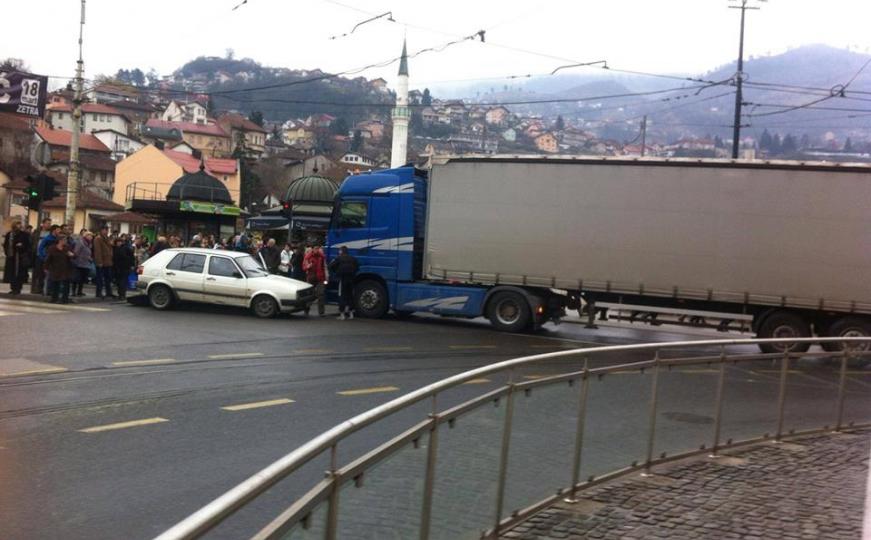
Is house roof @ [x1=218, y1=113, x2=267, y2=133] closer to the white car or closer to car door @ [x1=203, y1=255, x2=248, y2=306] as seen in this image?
the white car

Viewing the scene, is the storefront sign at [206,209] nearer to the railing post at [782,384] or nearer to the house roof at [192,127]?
the railing post at [782,384]

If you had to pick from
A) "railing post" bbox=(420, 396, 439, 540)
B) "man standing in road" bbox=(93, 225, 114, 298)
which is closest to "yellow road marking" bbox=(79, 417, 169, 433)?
"railing post" bbox=(420, 396, 439, 540)

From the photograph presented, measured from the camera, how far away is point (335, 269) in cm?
→ 2080

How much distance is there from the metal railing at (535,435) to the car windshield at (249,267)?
14.1 m

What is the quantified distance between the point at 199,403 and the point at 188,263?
440 inches

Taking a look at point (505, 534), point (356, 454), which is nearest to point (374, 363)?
point (505, 534)

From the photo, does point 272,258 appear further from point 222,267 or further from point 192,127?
point 192,127

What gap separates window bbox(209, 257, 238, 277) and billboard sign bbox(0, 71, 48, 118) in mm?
11449

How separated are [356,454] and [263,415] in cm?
607

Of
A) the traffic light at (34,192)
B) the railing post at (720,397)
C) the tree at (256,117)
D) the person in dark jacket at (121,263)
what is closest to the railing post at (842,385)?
the railing post at (720,397)

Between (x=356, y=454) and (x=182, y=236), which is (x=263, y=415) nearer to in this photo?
(x=356, y=454)

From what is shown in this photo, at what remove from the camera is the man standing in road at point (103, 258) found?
2219 cm

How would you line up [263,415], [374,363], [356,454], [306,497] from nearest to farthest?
[306,497], [356,454], [263,415], [374,363]

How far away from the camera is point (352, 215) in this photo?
21.6 m
